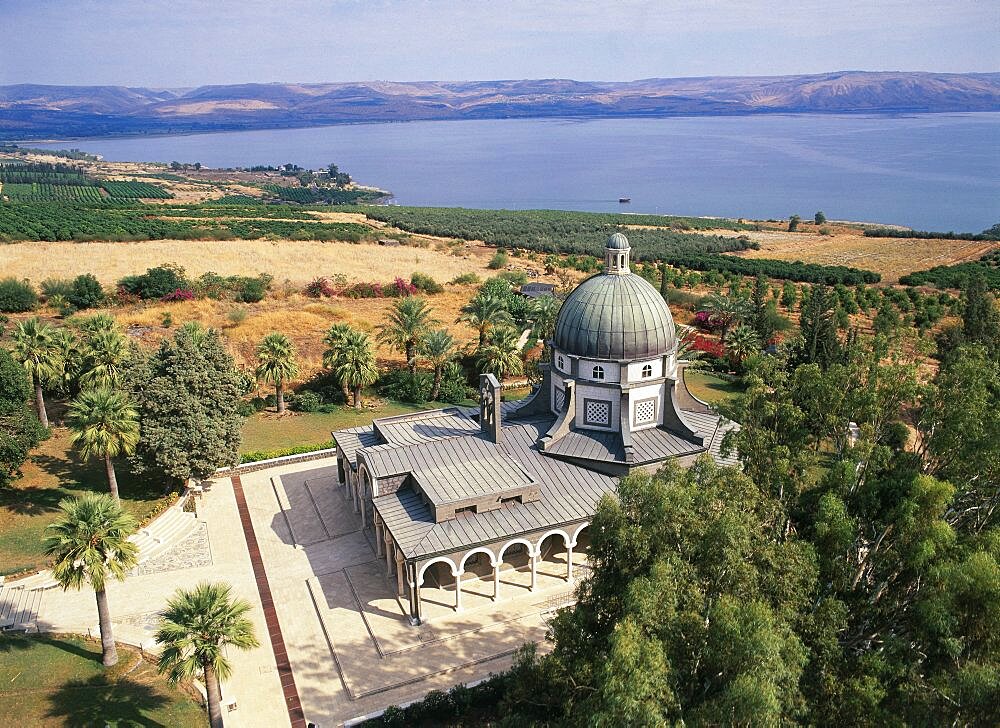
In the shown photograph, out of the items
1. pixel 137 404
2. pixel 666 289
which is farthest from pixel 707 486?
pixel 666 289

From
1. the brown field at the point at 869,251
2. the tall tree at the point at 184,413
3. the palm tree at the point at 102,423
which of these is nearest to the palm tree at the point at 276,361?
the tall tree at the point at 184,413

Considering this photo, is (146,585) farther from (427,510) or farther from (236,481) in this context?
(427,510)

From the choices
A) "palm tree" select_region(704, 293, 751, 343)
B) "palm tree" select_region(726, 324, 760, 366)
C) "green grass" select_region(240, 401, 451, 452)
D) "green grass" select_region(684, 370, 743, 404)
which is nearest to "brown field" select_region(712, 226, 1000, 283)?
"palm tree" select_region(704, 293, 751, 343)

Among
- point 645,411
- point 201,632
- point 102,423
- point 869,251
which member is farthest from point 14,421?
point 869,251

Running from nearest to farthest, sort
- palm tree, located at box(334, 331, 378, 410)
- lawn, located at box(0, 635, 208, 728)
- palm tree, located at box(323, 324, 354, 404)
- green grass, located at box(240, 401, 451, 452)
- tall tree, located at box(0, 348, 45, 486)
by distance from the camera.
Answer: lawn, located at box(0, 635, 208, 728)
tall tree, located at box(0, 348, 45, 486)
green grass, located at box(240, 401, 451, 452)
palm tree, located at box(334, 331, 378, 410)
palm tree, located at box(323, 324, 354, 404)

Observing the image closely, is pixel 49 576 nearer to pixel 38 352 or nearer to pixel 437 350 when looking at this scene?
pixel 38 352

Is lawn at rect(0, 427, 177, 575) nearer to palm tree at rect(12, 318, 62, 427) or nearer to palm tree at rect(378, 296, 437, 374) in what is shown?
palm tree at rect(12, 318, 62, 427)
